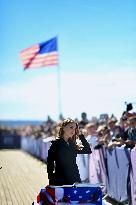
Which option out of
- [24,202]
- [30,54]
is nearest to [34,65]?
[30,54]

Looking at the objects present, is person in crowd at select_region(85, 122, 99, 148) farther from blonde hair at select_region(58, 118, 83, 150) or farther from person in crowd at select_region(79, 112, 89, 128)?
blonde hair at select_region(58, 118, 83, 150)

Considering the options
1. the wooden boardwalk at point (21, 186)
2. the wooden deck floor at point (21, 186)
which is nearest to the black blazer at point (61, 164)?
the wooden deck floor at point (21, 186)

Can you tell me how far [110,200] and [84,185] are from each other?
21.5 feet

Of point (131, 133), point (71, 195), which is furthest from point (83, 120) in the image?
point (71, 195)

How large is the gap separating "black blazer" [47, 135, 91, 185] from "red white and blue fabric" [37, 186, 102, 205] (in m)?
0.62

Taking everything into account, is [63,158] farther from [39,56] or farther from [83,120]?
[39,56]

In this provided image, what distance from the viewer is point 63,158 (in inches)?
276

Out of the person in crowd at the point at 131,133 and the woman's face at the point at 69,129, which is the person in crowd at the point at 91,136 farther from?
the woman's face at the point at 69,129

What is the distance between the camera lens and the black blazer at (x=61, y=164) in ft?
22.7

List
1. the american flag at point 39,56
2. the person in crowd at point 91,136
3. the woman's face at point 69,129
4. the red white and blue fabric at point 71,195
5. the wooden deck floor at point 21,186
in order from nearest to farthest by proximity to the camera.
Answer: the red white and blue fabric at point 71,195 → the woman's face at point 69,129 → the wooden deck floor at point 21,186 → the person in crowd at point 91,136 → the american flag at point 39,56

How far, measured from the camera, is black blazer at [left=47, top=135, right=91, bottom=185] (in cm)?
692

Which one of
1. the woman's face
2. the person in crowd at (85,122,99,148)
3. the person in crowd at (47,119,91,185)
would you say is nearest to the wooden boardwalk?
the person in crowd at (85,122,99,148)

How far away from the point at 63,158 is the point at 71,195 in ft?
2.79

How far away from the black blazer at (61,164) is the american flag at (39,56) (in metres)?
18.6
